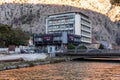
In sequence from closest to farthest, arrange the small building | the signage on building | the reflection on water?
the reflection on water
the small building
the signage on building

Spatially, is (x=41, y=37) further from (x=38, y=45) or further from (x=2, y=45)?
(x=2, y=45)

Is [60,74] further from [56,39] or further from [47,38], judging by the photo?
[47,38]

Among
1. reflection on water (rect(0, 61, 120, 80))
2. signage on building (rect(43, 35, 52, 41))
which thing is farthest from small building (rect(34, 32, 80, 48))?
reflection on water (rect(0, 61, 120, 80))

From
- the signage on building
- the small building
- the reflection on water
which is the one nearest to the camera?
the reflection on water

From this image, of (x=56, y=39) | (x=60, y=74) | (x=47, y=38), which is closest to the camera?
(x=60, y=74)

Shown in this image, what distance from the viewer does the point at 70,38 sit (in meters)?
174

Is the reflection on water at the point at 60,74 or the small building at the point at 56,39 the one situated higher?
the small building at the point at 56,39

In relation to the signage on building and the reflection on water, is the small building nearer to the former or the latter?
the signage on building

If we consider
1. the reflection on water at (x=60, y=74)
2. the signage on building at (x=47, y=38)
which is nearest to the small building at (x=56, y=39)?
the signage on building at (x=47, y=38)

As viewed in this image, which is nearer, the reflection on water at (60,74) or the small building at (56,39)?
the reflection on water at (60,74)

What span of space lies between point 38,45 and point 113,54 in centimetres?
9026

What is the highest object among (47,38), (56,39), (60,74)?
(47,38)

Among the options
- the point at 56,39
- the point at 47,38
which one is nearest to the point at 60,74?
the point at 56,39

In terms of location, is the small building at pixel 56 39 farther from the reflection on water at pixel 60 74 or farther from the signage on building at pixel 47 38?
the reflection on water at pixel 60 74
